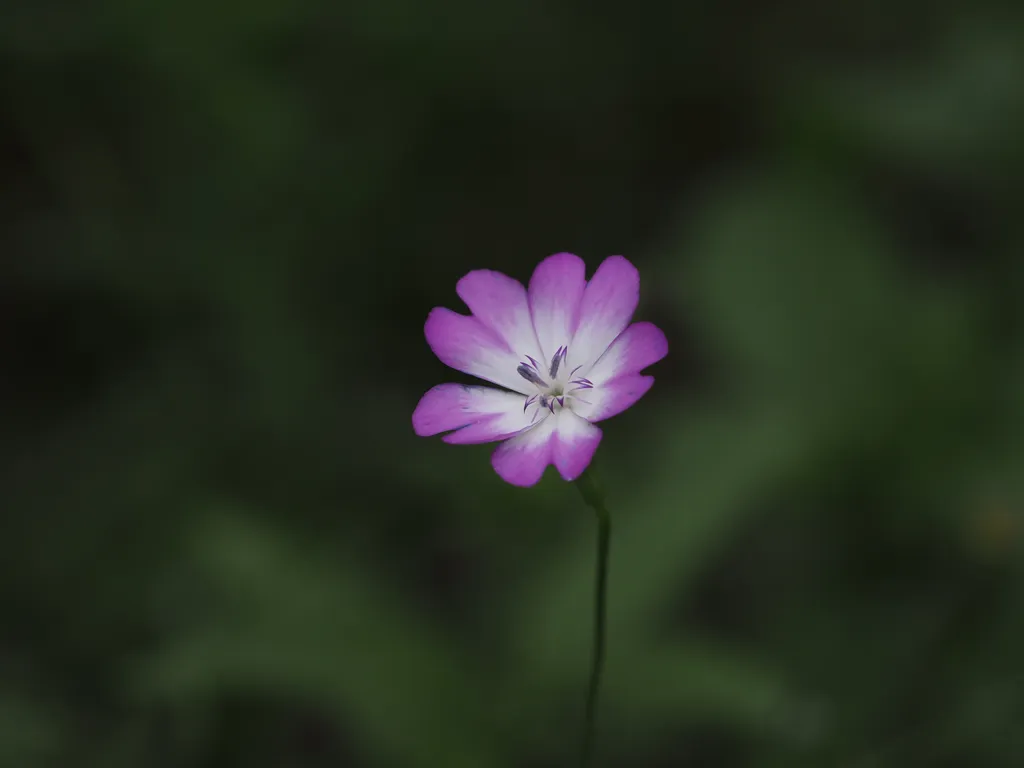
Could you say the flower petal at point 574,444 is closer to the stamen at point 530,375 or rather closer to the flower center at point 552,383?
the flower center at point 552,383

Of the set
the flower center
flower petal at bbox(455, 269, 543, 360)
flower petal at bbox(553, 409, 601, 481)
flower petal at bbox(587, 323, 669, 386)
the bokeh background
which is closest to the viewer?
flower petal at bbox(553, 409, 601, 481)

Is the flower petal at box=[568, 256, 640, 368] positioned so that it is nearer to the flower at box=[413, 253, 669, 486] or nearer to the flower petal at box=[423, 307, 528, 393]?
the flower at box=[413, 253, 669, 486]

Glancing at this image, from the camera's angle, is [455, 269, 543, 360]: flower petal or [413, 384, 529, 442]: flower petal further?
[455, 269, 543, 360]: flower petal

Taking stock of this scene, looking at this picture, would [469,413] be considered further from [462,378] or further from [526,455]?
[462,378]

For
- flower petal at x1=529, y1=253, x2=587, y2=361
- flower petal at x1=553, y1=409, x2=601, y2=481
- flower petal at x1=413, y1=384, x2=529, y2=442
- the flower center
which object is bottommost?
flower petal at x1=553, y1=409, x2=601, y2=481

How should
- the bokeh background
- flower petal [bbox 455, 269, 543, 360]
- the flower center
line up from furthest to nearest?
the bokeh background, flower petal [bbox 455, 269, 543, 360], the flower center

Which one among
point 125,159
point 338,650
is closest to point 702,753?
point 338,650

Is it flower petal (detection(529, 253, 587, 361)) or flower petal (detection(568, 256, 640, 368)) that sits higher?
flower petal (detection(529, 253, 587, 361))

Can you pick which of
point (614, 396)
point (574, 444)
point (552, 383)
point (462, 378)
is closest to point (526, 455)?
point (574, 444)

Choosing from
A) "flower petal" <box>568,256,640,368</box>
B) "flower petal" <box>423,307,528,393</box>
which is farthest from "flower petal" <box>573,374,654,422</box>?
"flower petal" <box>423,307,528,393</box>
